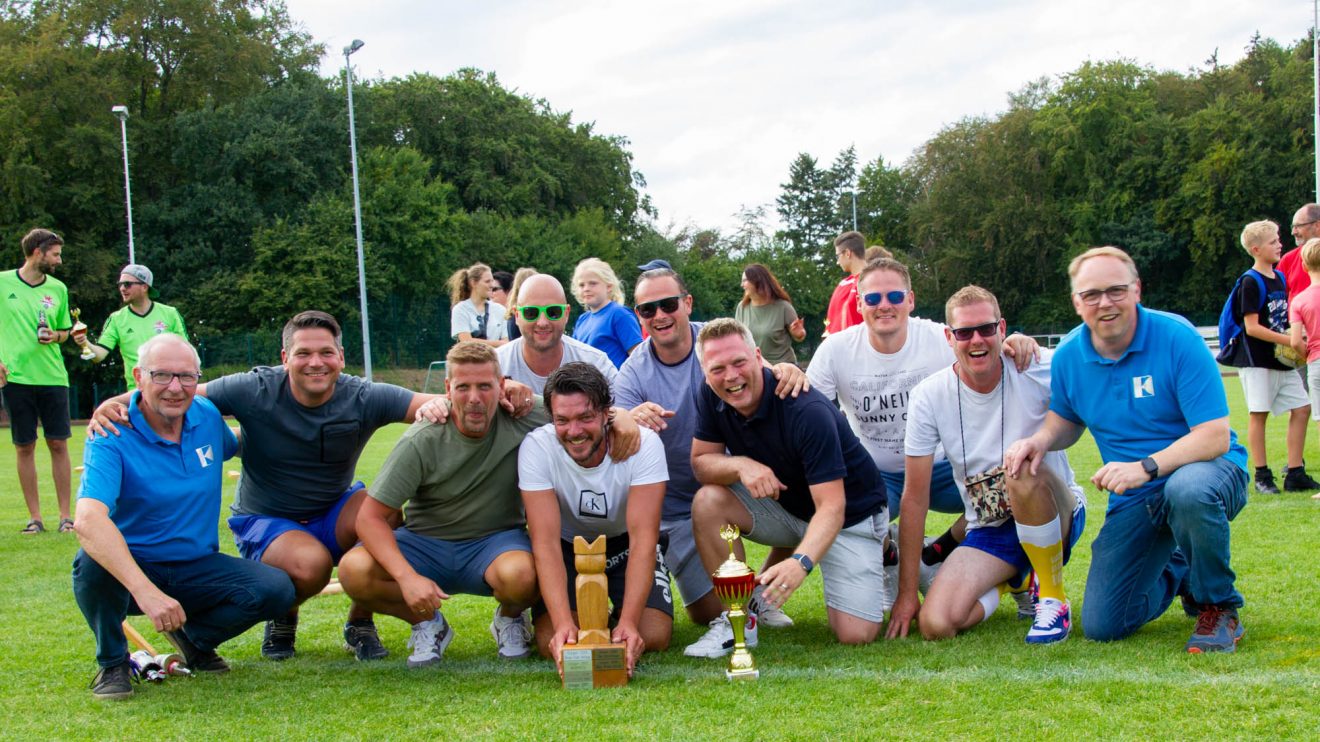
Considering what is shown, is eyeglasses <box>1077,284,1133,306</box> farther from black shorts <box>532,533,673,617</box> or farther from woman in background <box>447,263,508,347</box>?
woman in background <box>447,263,508,347</box>

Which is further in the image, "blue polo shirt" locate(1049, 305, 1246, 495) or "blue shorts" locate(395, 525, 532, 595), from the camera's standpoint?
"blue shorts" locate(395, 525, 532, 595)

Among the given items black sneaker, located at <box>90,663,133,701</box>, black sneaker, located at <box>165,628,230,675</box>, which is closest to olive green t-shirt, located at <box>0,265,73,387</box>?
black sneaker, located at <box>165,628,230,675</box>

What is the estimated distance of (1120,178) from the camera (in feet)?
170

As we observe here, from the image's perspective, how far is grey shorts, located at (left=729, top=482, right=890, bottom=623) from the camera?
16.3ft

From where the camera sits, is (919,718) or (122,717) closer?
(919,718)

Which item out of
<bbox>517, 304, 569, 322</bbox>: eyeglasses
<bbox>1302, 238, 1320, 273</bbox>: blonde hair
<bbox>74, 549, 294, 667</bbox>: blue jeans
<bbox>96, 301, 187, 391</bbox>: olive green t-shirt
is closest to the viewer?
<bbox>74, 549, 294, 667</bbox>: blue jeans

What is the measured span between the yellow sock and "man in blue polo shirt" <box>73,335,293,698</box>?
120 inches

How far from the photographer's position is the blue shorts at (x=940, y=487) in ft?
18.8

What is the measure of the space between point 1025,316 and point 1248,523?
48.0 metres

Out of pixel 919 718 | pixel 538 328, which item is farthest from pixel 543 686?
pixel 538 328

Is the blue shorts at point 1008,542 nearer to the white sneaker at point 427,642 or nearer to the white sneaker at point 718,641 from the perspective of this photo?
the white sneaker at point 718,641

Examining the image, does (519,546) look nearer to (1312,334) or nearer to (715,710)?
(715,710)

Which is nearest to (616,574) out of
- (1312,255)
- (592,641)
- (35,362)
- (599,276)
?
(592,641)

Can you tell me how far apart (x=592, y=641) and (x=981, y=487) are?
187cm
